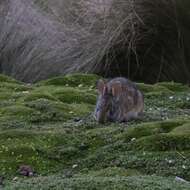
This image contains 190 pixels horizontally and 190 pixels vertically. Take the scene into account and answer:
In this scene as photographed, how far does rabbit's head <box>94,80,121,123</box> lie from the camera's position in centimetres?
848

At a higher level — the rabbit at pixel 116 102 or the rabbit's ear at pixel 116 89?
the rabbit's ear at pixel 116 89

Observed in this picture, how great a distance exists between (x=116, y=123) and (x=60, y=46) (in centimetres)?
658

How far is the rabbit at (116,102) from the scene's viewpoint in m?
8.49

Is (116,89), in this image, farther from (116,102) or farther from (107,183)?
(107,183)

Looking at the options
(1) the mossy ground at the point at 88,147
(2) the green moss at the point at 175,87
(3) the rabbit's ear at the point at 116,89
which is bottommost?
(2) the green moss at the point at 175,87

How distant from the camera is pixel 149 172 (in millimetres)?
6691

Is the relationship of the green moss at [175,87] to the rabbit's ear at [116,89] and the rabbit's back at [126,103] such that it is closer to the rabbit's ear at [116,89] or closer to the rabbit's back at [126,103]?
the rabbit's back at [126,103]

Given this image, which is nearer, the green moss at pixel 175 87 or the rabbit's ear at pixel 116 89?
the rabbit's ear at pixel 116 89

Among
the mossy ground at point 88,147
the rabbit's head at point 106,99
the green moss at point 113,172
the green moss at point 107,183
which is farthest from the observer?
the rabbit's head at point 106,99

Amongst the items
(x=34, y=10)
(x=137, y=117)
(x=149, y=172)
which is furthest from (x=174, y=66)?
(x=149, y=172)

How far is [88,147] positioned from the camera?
769 centimetres

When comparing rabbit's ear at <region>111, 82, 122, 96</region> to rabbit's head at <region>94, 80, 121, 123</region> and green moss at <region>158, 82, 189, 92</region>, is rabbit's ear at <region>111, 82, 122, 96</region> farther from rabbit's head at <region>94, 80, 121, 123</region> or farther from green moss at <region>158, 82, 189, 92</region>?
green moss at <region>158, 82, 189, 92</region>

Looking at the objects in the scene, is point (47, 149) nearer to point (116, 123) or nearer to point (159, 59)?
point (116, 123)

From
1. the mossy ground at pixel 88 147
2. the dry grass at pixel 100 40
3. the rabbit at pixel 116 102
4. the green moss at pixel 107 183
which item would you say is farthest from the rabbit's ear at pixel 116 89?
the dry grass at pixel 100 40
